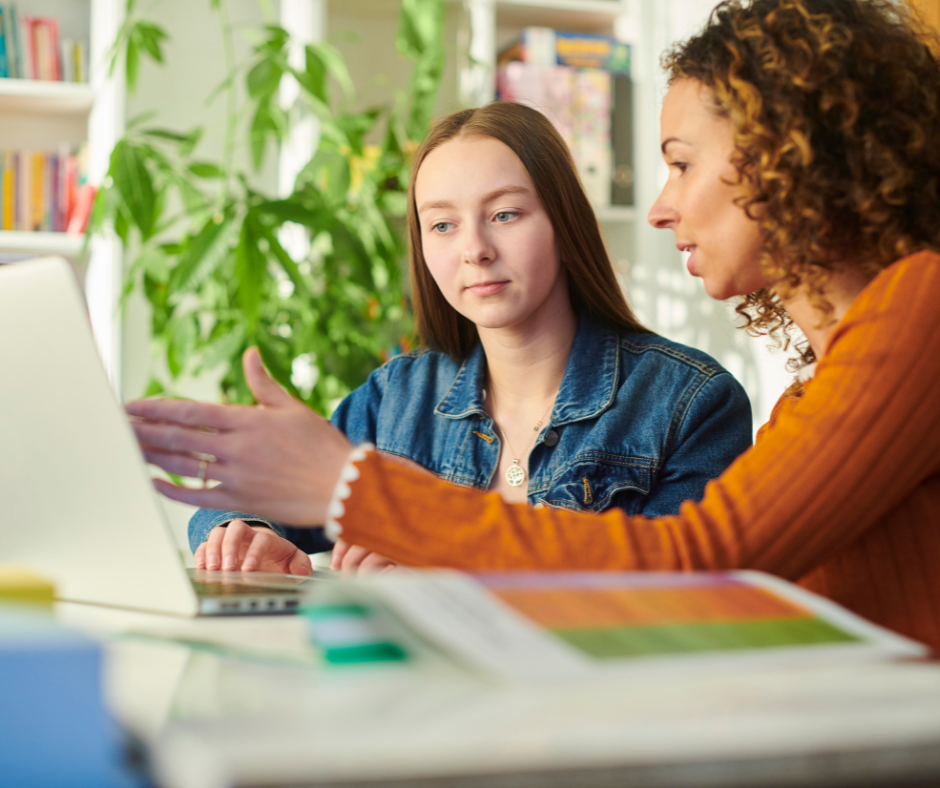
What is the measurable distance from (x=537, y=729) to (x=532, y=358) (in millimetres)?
1061

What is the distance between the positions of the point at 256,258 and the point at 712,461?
3.90ft

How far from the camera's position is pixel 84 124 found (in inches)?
122

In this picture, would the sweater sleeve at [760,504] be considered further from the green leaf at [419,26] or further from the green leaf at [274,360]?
the green leaf at [419,26]

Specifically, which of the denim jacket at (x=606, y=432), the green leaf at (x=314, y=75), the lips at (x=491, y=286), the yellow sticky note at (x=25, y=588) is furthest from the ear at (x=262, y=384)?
the green leaf at (x=314, y=75)

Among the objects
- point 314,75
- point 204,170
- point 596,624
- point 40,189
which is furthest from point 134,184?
point 596,624

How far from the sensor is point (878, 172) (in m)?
0.87

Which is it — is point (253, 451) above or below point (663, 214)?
below

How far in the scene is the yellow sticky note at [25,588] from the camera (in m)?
0.59

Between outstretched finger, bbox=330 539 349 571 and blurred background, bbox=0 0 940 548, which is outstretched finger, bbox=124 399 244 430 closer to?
outstretched finger, bbox=330 539 349 571

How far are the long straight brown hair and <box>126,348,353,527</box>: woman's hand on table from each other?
2.40 feet

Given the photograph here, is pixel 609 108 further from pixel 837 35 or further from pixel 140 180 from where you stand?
pixel 837 35

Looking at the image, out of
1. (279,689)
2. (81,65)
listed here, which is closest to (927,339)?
(279,689)

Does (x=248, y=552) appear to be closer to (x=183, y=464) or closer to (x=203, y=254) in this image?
(x=183, y=464)

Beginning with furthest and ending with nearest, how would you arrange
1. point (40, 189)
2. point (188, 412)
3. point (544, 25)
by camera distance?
1. point (544, 25)
2. point (40, 189)
3. point (188, 412)
